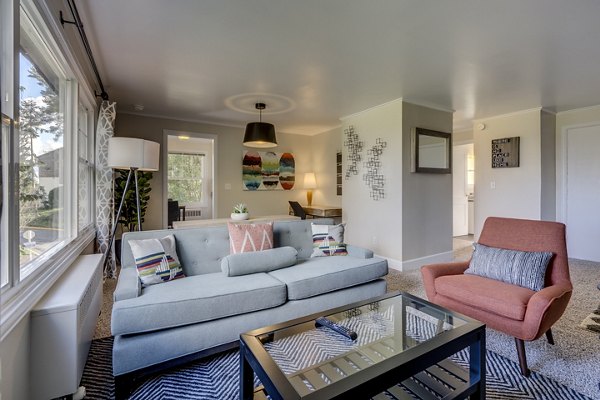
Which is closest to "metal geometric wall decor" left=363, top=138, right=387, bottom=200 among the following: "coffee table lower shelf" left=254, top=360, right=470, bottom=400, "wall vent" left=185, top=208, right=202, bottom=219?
"coffee table lower shelf" left=254, top=360, right=470, bottom=400

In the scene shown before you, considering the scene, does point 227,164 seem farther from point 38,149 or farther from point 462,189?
point 462,189

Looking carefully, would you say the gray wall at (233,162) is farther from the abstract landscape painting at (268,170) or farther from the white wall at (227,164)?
the abstract landscape painting at (268,170)

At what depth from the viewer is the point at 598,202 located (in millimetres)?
4391

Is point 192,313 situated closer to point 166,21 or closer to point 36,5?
point 36,5

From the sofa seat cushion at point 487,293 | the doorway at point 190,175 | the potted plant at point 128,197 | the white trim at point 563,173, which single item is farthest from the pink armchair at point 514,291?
the doorway at point 190,175

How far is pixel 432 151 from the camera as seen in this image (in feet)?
14.4

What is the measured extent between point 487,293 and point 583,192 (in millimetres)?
4019

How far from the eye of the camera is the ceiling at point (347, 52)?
207 centimetres

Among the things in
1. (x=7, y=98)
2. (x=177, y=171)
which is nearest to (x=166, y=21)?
(x=7, y=98)

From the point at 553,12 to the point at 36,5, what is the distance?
3137 millimetres

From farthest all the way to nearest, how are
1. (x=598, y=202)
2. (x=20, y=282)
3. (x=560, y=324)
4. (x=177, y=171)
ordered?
1. (x=177, y=171)
2. (x=598, y=202)
3. (x=560, y=324)
4. (x=20, y=282)

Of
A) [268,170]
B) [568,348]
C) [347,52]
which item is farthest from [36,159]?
[268,170]

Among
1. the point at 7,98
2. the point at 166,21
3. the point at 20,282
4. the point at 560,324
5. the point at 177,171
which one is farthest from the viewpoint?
the point at 177,171

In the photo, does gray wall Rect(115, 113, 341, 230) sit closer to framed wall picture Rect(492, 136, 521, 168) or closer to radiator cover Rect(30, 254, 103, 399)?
framed wall picture Rect(492, 136, 521, 168)
